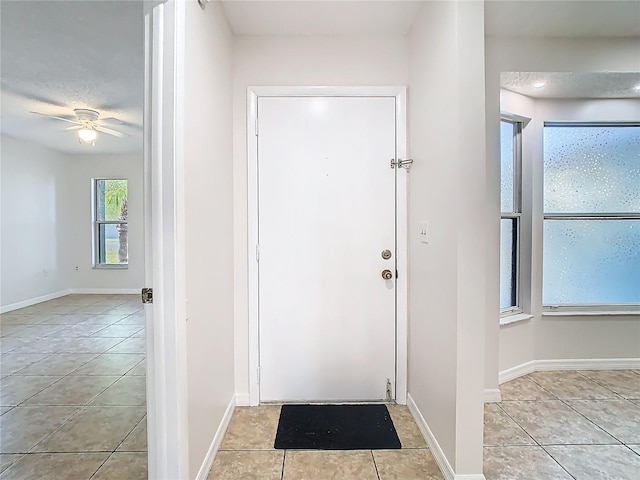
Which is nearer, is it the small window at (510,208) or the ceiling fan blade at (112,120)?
the small window at (510,208)

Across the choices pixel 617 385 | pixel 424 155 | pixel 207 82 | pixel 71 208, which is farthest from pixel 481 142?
pixel 71 208

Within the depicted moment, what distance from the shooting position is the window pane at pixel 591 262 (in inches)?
106

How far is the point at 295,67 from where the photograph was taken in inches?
83.9

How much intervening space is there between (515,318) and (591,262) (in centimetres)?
94

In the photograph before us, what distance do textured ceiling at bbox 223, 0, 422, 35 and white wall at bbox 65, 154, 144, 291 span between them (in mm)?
4822

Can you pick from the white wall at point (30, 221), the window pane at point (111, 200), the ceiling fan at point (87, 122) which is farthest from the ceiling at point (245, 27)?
the window pane at point (111, 200)

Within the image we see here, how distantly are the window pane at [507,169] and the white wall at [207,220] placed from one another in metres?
2.09

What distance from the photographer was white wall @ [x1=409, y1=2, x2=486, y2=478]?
1.45 meters

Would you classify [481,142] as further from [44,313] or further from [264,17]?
[44,313]

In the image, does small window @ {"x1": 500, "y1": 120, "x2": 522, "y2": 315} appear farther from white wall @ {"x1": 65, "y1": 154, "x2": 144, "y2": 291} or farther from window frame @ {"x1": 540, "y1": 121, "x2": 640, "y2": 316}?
white wall @ {"x1": 65, "y1": 154, "x2": 144, "y2": 291}

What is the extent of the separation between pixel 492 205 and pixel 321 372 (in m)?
1.60

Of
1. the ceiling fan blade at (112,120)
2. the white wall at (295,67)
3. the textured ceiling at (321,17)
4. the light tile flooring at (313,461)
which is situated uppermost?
the ceiling fan blade at (112,120)

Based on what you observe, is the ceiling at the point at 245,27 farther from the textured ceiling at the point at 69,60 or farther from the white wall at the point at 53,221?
the white wall at the point at 53,221

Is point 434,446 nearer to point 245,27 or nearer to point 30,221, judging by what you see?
point 245,27
